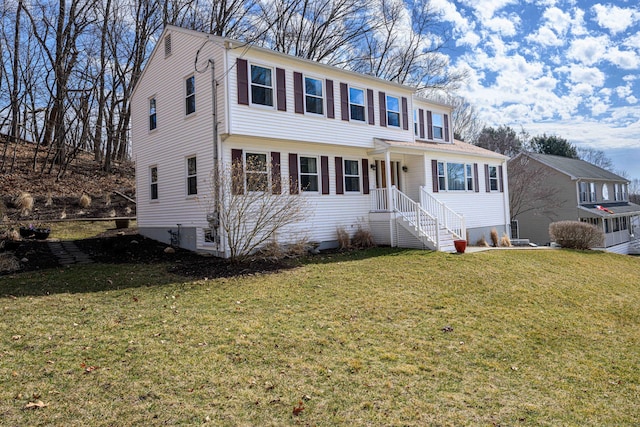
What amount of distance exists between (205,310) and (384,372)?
326cm

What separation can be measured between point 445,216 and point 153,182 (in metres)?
11.0

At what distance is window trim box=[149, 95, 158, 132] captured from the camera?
51.2ft

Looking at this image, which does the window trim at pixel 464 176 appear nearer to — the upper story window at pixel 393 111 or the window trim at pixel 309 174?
the upper story window at pixel 393 111

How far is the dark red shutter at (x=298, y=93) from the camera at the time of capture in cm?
1348

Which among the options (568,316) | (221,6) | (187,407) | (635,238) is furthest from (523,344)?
(635,238)

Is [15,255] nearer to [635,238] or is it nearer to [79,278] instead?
[79,278]

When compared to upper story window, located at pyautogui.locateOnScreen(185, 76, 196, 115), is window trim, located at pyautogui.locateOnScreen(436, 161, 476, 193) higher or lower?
lower

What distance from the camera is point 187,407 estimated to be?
3793 mm

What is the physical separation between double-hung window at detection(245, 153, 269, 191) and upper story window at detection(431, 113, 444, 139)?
10.5 meters

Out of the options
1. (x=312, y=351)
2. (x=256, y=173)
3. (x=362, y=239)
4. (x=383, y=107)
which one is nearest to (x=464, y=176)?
(x=383, y=107)

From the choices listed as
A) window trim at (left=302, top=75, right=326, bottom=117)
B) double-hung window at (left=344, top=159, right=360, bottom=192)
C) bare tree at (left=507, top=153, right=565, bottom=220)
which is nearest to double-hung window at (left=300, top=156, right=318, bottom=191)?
double-hung window at (left=344, top=159, right=360, bottom=192)

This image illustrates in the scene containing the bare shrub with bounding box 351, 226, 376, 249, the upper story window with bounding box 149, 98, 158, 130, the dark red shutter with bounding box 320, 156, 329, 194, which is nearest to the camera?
the dark red shutter with bounding box 320, 156, 329, 194

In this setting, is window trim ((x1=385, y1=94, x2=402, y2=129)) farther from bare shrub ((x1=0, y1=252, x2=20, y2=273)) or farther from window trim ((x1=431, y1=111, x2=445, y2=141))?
bare shrub ((x1=0, y1=252, x2=20, y2=273))

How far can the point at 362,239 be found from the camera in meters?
14.7
